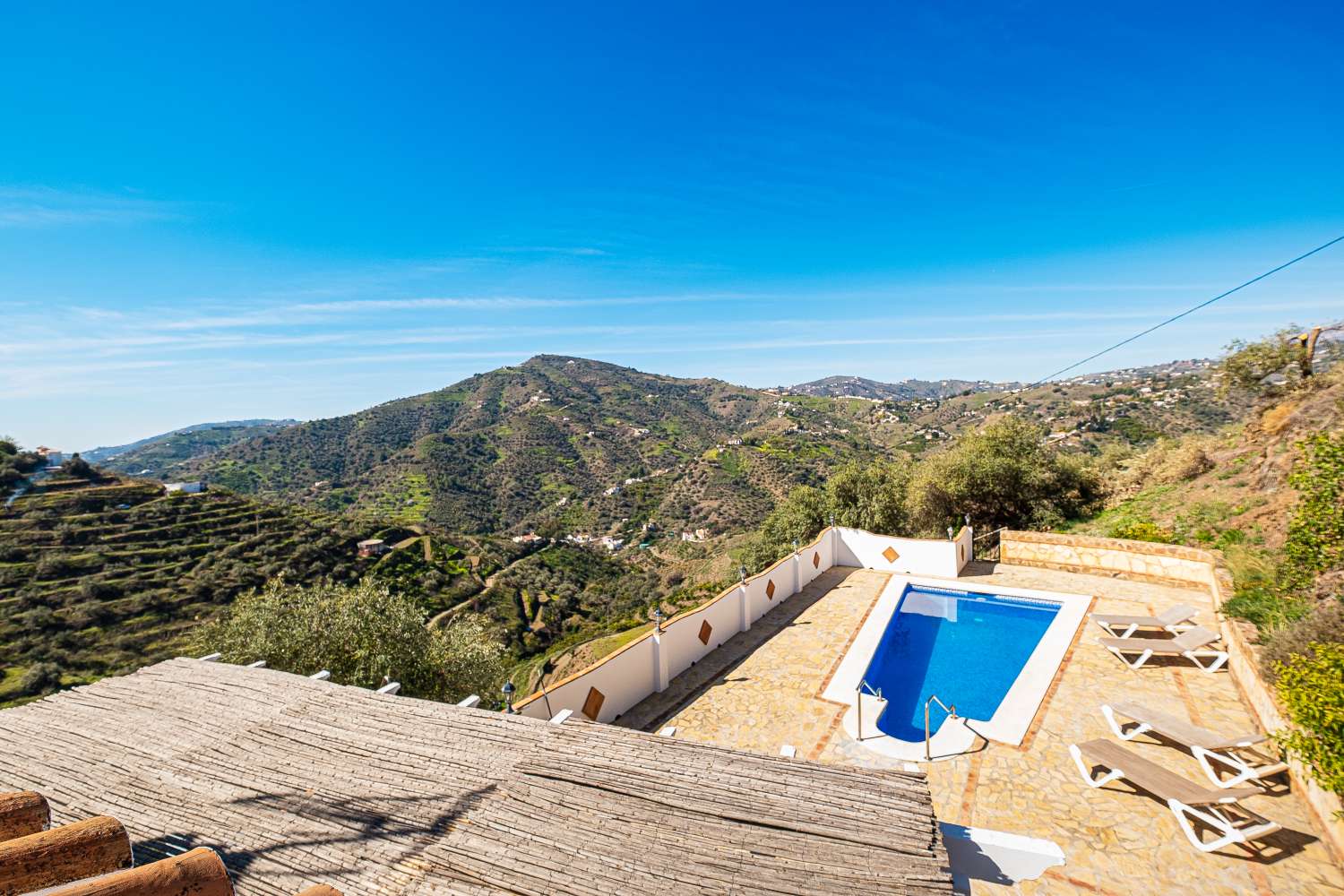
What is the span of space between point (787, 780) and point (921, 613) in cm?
997

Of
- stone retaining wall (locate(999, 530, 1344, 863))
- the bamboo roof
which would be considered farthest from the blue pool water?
the bamboo roof

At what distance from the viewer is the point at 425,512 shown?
8481 cm

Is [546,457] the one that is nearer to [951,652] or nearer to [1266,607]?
[951,652]

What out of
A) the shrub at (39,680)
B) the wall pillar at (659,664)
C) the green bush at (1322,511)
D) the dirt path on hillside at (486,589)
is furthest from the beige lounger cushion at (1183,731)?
the shrub at (39,680)

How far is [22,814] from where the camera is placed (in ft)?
10.0

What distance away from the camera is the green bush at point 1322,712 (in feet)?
14.2

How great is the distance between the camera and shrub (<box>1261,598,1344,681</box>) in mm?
5832

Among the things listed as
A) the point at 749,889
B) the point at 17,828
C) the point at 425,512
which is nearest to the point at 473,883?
the point at 749,889

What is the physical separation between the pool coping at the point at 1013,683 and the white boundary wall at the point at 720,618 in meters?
0.82

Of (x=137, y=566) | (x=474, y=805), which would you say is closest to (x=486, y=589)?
(x=137, y=566)

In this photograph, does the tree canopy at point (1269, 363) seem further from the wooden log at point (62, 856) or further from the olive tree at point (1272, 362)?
the wooden log at point (62, 856)

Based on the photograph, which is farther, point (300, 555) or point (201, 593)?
point (300, 555)

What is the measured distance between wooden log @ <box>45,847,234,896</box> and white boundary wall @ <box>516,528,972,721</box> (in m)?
4.10

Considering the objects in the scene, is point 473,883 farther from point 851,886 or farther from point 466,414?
point 466,414
